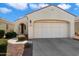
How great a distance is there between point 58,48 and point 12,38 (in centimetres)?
232

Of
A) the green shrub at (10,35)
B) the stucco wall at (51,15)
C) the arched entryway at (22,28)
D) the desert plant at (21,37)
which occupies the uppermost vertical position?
the stucco wall at (51,15)

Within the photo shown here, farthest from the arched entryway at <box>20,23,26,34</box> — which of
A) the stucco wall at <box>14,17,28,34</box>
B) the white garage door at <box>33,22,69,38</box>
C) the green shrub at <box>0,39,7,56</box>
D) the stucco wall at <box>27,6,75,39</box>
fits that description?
the green shrub at <box>0,39,7,56</box>

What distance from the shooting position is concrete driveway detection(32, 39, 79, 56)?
983cm

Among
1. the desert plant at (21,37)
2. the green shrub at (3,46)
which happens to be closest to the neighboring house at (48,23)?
the desert plant at (21,37)

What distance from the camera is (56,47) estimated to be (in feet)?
33.6

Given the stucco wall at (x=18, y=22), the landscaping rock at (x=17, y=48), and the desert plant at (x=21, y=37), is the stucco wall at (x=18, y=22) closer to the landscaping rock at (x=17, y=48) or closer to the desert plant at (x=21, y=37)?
the desert plant at (x=21, y=37)

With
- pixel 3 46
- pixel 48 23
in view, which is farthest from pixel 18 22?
pixel 48 23

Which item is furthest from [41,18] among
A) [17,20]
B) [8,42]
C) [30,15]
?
[8,42]

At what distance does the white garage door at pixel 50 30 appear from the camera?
34.4 feet

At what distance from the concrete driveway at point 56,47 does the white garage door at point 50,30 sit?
0.27 metres

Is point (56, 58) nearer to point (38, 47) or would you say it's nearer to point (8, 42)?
point (38, 47)

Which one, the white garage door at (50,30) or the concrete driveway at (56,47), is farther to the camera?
the white garage door at (50,30)

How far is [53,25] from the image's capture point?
1070 cm

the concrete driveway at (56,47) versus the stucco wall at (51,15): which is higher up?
the stucco wall at (51,15)
